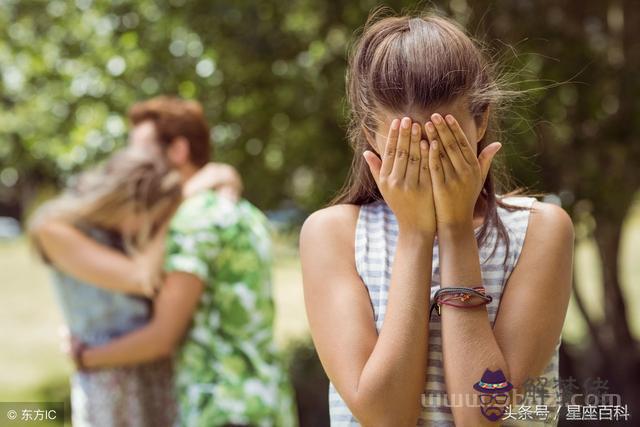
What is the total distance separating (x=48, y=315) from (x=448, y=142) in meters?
13.6

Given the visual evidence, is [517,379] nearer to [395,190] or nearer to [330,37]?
[395,190]

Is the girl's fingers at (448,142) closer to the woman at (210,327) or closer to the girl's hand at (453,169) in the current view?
the girl's hand at (453,169)

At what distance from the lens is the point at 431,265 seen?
1.72m

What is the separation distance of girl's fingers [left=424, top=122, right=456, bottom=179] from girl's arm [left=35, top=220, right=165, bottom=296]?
1.70m

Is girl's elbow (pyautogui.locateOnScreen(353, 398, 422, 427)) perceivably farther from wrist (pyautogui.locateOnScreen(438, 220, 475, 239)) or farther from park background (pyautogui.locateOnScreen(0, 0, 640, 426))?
park background (pyautogui.locateOnScreen(0, 0, 640, 426))

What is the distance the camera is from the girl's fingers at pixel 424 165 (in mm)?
1677

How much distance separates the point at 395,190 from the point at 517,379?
42 centimetres

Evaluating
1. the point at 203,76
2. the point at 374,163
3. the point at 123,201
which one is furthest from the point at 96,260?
the point at 203,76

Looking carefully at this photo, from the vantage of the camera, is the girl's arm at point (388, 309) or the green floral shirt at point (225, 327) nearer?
the girl's arm at point (388, 309)

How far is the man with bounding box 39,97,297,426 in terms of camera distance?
314 centimetres

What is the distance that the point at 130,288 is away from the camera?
3162 millimetres

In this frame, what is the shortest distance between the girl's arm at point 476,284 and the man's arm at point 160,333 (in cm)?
162

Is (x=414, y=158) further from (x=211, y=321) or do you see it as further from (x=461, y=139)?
(x=211, y=321)

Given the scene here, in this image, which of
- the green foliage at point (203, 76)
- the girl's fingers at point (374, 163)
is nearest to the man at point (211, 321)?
the girl's fingers at point (374, 163)
